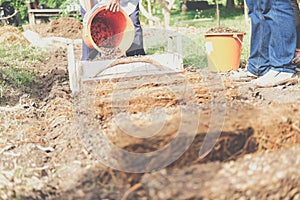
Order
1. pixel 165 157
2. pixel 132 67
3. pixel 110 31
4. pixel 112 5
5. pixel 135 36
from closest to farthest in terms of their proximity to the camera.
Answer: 1. pixel 165 157
2. pixel 132 67
3. pixel 112 5
4. pixel 110 31
5. pixel 135 36

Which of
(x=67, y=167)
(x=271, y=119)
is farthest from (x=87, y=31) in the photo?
(x=271, y=119)

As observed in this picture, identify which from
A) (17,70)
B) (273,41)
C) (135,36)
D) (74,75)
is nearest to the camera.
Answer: (74,75)

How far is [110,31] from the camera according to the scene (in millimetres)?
4238

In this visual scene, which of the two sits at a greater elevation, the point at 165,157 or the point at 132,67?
the point at 165,157

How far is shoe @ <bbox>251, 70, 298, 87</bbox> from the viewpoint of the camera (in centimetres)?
359

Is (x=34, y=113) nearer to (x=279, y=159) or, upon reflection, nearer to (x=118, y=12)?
(x=118, y=12)

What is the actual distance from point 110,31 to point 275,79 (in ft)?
5.21

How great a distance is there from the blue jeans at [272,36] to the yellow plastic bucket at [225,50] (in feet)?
1.07

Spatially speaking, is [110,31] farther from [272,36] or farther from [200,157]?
[200,157]

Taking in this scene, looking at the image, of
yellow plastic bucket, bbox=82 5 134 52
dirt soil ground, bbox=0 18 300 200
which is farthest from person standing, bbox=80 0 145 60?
dirt soil ground, bbox=0 18 300 200

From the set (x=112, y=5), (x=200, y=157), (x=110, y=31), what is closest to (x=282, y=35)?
(x=112, y=5)

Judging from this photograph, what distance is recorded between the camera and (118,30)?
13.9ft

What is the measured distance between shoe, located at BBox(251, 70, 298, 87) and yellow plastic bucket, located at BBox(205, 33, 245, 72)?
70cm

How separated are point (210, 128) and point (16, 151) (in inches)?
45.2
